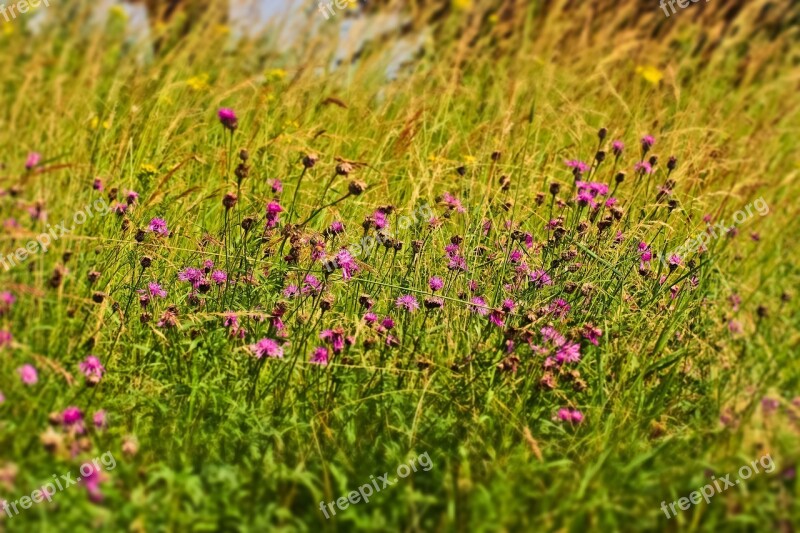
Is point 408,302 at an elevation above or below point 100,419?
A: below

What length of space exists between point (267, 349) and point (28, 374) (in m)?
0.62

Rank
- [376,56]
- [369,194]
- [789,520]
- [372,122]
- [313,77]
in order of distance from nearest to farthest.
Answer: [789,520], [369,194], [372,122], [313,77], [376,56]

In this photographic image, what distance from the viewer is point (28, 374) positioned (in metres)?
2.30

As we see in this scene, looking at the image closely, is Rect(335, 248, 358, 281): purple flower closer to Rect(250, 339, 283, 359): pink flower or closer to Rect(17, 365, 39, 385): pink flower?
Rect(250, 339, 283, 359): pink flower

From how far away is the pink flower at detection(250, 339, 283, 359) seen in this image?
8.49 feet

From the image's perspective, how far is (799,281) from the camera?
3.52 m

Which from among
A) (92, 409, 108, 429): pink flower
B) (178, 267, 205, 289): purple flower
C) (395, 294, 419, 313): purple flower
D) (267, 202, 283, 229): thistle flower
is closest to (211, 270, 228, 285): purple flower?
(178, 267, 205, 289): purple flower

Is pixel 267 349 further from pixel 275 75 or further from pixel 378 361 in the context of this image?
pixel 275 75

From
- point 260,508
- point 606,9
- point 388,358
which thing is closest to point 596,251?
point 388,358

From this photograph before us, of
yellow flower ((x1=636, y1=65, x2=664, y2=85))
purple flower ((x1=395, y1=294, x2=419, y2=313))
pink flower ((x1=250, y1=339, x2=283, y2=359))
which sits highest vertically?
pink flower ((x1=250, y1=339, x2=283, y2=359))

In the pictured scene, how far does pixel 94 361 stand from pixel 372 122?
262 cm

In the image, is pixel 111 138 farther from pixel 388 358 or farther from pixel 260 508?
pixel 260 508

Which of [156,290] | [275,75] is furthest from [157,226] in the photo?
[275,75]

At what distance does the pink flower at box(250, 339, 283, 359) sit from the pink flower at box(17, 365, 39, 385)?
0.57 metres
